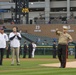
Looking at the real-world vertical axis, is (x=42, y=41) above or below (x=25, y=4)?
below

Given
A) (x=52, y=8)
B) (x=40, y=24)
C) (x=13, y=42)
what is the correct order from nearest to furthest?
(x=13, y=42) → (x=40, y=24) → (x=52, y=8)

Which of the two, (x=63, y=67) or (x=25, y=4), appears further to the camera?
(x=25, y=4)

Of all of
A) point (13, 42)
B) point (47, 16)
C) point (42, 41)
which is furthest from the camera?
point (47, 16)

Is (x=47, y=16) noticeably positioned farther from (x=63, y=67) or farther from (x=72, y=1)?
(x=63, y=67)

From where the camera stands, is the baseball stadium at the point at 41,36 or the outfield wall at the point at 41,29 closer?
the baseball stadium at the point at 41,36

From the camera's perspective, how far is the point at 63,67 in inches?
662

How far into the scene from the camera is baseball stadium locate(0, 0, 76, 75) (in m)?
16.6

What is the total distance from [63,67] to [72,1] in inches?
2330

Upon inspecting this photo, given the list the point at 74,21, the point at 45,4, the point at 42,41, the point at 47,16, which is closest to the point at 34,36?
the point at 42,41

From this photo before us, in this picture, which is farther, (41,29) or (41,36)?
(41,29)

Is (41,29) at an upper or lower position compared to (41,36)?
upper

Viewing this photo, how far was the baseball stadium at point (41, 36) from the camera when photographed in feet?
54.6

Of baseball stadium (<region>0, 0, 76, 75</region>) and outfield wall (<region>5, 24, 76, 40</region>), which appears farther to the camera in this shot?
outfield wall (<region>5, 24, 76, 40</region>)

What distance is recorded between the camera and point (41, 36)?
54.9m
